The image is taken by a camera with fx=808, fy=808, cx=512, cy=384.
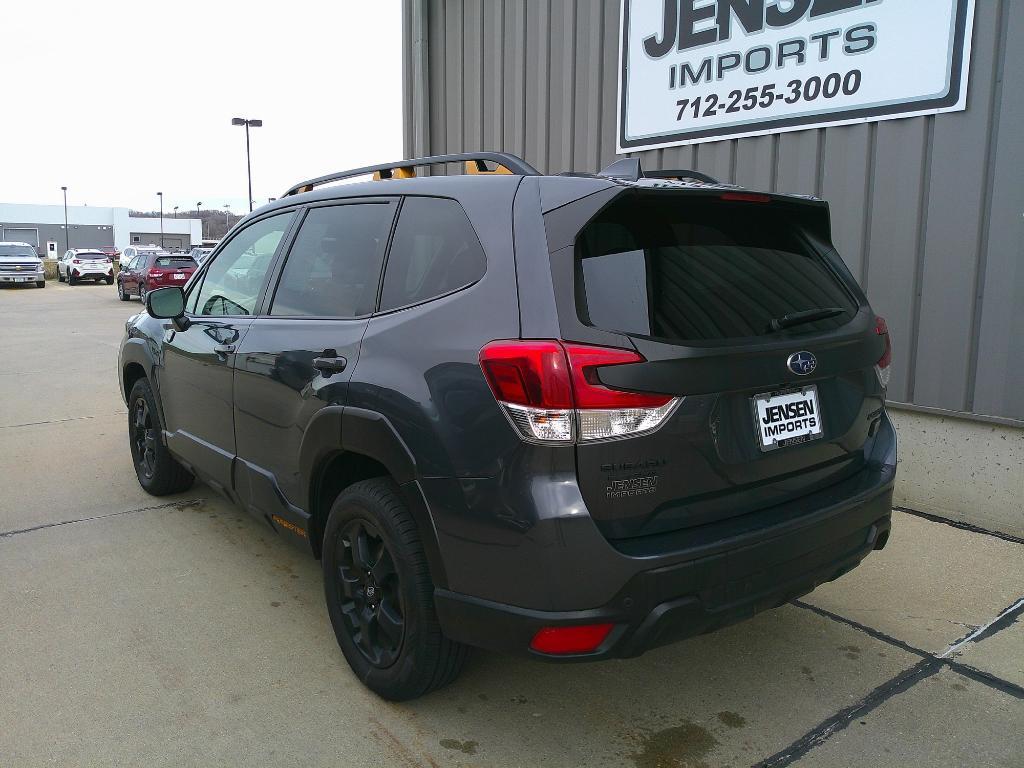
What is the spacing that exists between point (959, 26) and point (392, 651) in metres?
4.38

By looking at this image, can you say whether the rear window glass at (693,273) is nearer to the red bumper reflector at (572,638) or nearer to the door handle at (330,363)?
the red bumper reflector at (572,638)

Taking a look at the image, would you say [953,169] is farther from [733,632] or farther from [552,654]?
[552,654]

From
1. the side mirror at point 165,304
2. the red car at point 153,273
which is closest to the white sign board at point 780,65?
the side mirror at point 165,304

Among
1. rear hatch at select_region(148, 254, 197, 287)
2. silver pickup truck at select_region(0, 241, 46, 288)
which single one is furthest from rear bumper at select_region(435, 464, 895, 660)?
silver pickup truck at select_region(0, 241, 46, 288)

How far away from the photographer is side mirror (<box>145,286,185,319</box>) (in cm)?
411

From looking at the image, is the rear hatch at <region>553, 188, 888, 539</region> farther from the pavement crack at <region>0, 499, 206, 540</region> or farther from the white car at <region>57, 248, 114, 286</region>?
the white car at <region>57, 248, 114, 286</region>

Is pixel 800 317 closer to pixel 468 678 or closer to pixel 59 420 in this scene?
pixel 468 678

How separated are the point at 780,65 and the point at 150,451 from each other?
4685mm

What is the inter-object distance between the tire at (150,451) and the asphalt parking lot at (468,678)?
1.72 feet

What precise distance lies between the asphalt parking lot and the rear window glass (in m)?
1.33

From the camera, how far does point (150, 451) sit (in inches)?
195

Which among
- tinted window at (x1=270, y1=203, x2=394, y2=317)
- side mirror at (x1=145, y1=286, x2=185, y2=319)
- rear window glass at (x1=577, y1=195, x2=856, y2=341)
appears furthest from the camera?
side mirror at (x1=145, y1=286, x2=185, y2=319)

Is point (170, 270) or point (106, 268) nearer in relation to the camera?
point (170, 270)

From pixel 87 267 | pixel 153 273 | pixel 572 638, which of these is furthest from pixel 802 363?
pixel 87 267
